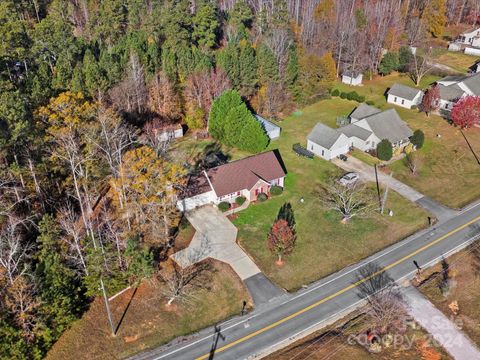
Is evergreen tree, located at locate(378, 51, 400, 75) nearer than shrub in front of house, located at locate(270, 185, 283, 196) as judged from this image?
No

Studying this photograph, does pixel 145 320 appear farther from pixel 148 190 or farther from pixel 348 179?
pixel 348 179

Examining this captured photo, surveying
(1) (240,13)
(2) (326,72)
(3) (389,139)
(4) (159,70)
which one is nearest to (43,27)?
(4) (159,70)

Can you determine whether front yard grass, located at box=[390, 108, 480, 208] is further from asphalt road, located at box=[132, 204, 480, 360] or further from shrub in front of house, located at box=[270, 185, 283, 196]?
shrub in front of house, located at box=[270, 185, 283, 196]

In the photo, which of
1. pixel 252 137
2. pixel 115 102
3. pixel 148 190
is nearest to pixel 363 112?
pixel 252 137

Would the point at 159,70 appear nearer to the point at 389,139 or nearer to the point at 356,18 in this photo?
the point at 389,139

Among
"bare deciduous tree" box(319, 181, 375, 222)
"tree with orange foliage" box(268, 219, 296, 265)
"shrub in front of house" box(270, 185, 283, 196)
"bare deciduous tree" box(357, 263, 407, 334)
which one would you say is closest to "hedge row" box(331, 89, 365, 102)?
"bare deciduous tree" box(319, 181, 375, 222)

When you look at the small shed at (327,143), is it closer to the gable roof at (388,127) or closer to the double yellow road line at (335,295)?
the gable roof at (388,127)
